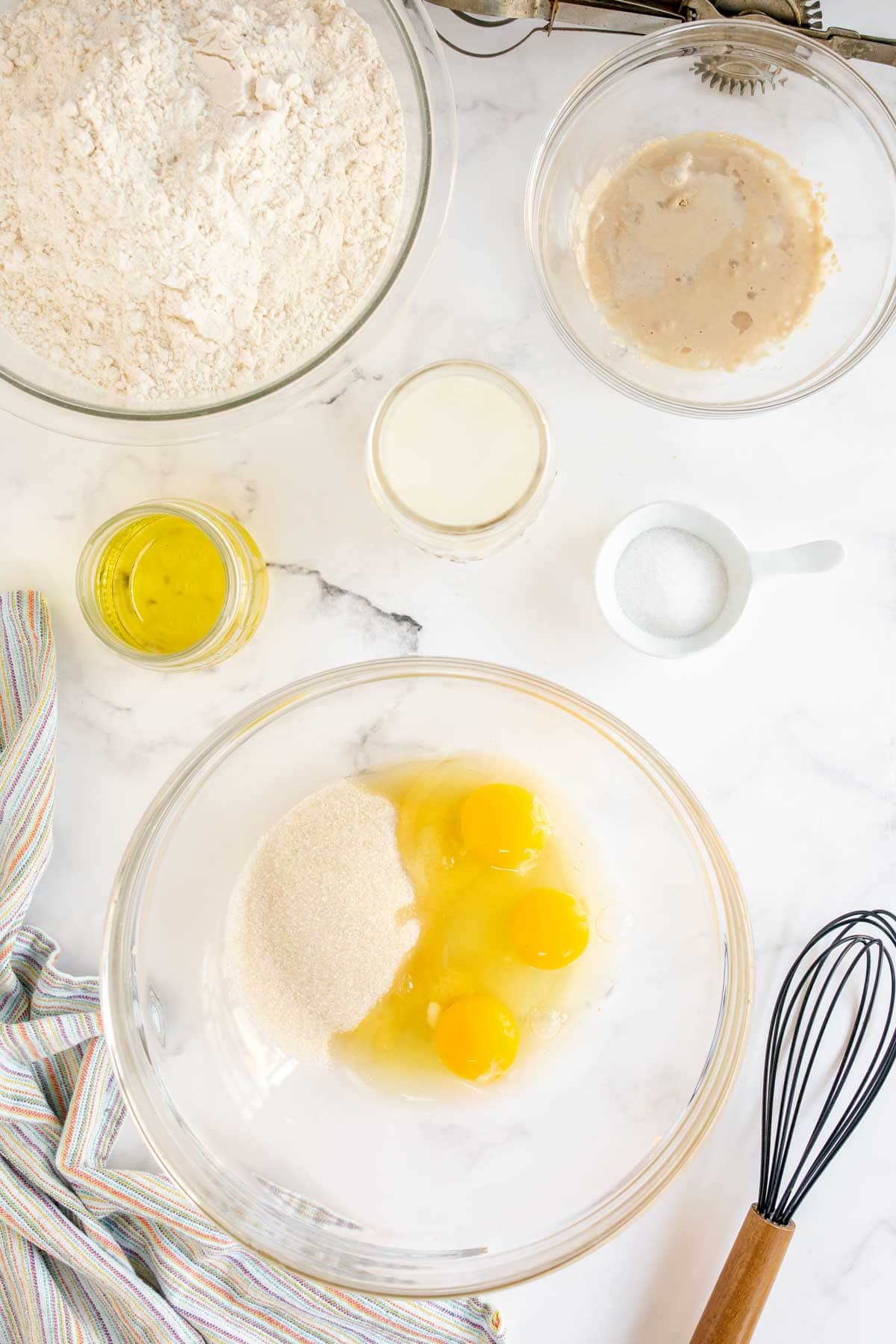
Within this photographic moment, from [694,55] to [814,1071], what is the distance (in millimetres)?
1356

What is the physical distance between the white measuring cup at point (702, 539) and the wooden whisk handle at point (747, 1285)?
759 millimetres

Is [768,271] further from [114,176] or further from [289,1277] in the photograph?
[289,1277]

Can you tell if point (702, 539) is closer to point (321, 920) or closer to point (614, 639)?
point (614, 639)

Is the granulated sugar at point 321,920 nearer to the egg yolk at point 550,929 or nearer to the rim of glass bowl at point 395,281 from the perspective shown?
the egg yolk at point 550,929

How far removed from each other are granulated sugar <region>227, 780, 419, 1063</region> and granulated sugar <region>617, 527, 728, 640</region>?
418mm

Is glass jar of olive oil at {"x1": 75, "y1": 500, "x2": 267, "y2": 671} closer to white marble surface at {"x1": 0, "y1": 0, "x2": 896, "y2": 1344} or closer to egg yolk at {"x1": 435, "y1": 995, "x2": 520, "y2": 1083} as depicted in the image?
white marble surface at {"x1": 0, "y1": 0, "x2": 896, "y2": 1344}

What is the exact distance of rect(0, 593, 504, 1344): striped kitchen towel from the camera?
4.07 ft

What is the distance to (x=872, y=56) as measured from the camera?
121 cm

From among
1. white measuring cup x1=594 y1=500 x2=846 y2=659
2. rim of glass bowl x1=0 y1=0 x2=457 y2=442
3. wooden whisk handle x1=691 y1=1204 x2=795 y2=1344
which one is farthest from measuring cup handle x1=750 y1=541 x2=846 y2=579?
wooden whisk handle x1=691 y1=1204 x2=795 y2=1344

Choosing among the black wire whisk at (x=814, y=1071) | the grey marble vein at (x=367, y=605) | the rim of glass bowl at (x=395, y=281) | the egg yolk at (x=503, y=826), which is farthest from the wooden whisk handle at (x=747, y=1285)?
the rim of glass bowl at (x=395, y=281)

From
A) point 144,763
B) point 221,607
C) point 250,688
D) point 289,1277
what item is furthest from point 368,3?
point 289,1277

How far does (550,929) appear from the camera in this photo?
3.84 ft

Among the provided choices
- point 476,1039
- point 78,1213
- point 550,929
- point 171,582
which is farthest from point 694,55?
point 78,1213

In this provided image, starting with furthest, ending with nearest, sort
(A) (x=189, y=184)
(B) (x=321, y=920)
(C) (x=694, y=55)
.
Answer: (C) (x=694, y=55) < (B) (x=321, y=920) < (A) (x=189, y=184)
